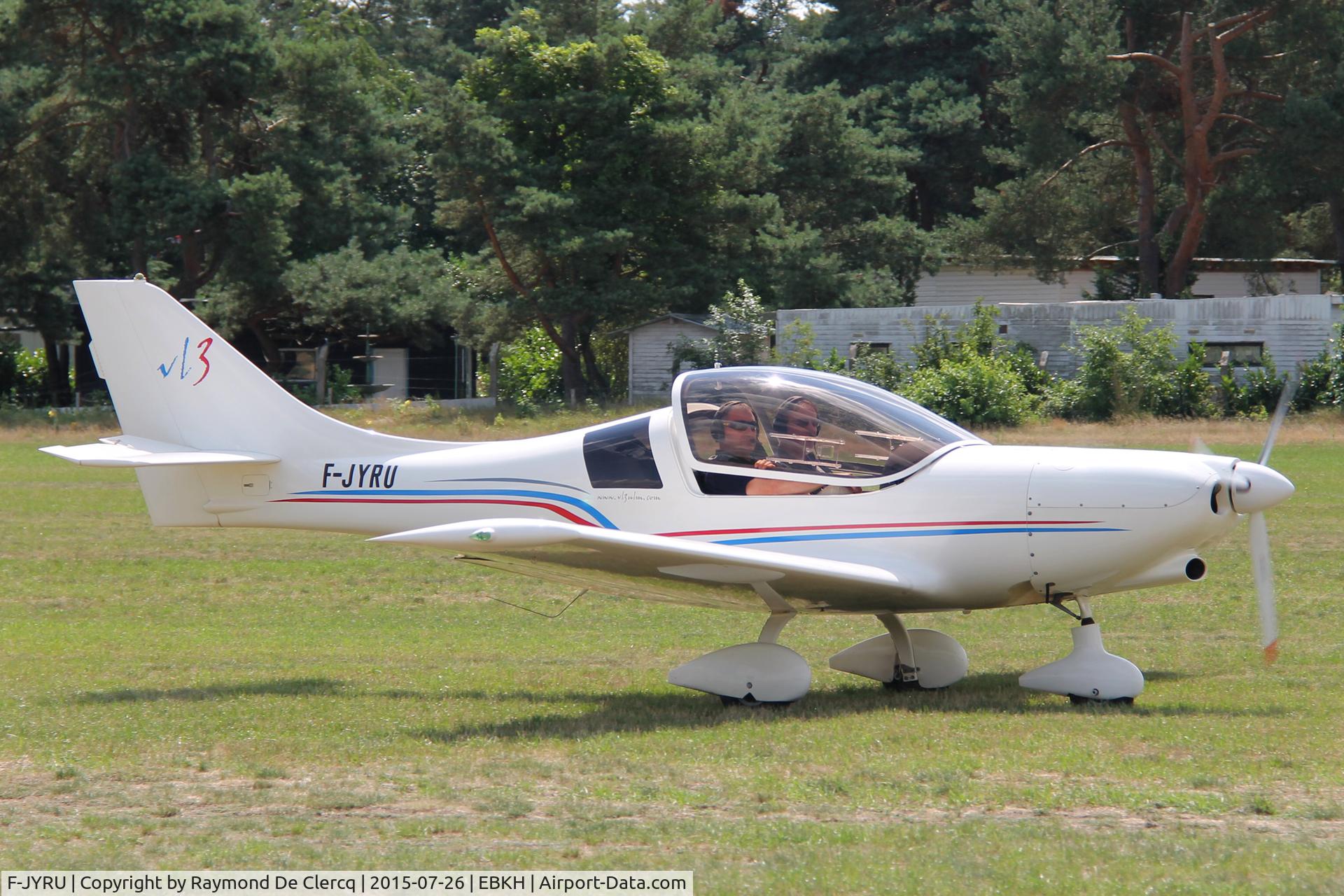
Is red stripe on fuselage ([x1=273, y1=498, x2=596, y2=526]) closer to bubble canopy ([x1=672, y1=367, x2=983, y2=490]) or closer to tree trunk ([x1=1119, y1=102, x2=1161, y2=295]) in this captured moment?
bubble canopy ([x1=672, y1=367, x2=983, y2=490])

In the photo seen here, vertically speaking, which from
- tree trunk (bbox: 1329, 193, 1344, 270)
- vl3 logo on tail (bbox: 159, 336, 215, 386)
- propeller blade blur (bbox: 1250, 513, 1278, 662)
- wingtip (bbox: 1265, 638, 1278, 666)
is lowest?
wingtip (bbox: 1265, 638, 1278, 666)

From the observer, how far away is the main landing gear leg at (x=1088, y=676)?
787cm

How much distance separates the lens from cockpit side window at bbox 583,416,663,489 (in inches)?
337

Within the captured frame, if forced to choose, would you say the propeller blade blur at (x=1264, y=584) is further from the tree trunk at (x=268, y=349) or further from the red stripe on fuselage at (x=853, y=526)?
the tree trunk at (x=268, y=349)

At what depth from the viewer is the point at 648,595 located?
29.2 ft

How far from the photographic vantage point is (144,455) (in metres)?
9.23

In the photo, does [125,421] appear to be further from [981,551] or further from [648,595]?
[981,551]

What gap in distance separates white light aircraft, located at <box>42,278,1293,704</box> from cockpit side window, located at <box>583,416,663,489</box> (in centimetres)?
1

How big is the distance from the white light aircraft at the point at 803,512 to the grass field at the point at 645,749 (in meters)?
0.58

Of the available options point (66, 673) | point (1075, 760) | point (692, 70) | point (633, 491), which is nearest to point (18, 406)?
point (692, 70)

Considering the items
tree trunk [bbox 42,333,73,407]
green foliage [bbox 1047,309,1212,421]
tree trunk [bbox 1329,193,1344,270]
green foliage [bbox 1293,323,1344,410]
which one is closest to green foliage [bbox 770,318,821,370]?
green foliage [bbox 1047,309,1212,421]

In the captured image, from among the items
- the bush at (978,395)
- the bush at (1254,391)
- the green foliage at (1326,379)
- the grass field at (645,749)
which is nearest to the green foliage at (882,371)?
the bush at (978,395)

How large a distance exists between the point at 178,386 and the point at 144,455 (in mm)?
662

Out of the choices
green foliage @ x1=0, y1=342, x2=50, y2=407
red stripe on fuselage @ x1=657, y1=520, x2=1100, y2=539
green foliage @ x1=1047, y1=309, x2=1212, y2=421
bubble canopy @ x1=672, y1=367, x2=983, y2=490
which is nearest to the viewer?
red stripe on fuselage @ x1=657, y1=520, x2=1100, y2=539
